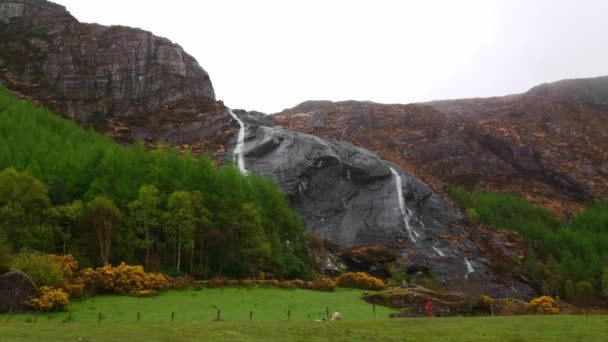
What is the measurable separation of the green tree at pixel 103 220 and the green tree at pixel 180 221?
16.7 ft

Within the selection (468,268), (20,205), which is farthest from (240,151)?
(20,205)

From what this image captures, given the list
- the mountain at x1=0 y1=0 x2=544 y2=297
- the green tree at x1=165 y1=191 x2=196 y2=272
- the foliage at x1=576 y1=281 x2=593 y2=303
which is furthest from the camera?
the mountain at x1=0 y1=0 x2=544 y2=297

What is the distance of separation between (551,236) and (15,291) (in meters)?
91.8

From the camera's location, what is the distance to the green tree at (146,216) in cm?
4844

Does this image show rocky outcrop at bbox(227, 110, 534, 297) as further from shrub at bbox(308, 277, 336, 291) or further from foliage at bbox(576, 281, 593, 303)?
shrub at bbox(308, 277, 336, 291)

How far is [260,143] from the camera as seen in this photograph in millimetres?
96312

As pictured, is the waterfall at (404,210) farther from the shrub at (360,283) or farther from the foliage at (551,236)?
the shrub at (360,283)

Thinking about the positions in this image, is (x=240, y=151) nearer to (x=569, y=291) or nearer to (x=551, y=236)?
(x=569, y=291)

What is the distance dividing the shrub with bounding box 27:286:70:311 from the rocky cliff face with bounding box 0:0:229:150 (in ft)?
232

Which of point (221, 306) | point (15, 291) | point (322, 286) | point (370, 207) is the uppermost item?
point (370, 207)

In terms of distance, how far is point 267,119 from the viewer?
12725 cm

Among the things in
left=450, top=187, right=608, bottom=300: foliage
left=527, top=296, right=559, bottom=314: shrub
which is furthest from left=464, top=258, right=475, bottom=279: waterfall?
left=527, top=296, right=559, bottom=314: shrub

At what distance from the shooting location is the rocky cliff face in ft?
346

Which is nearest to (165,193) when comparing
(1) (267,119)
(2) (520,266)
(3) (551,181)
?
(2) (520,266)
